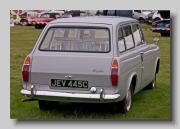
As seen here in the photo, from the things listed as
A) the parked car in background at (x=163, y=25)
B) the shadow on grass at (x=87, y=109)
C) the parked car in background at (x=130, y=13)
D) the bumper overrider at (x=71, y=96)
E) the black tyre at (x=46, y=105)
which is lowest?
the shadow on grass at (x=87, y=109)

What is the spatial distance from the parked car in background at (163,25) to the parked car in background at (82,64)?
3.03 ft

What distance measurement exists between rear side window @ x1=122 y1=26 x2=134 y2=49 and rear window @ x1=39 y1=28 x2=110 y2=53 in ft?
1.89

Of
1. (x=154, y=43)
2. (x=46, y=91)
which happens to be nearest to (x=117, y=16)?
(x=154, y=43)

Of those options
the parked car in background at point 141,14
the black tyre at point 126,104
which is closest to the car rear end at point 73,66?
the black tyre at point 126,104

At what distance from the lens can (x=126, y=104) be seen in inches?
319

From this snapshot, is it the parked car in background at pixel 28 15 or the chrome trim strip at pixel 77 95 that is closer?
the chrome trim strip at pixel 77 95

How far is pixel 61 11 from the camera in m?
8.61

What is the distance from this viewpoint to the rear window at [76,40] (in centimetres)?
774

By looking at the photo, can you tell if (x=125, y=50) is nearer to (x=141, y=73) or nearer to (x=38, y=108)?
(x=141, y=73)

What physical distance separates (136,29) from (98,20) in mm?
1339

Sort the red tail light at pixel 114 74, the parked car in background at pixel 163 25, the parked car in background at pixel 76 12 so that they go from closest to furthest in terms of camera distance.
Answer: the red tail light at pixel 114 74 < the parked car in background at pixel 76 12 < the parked car in background at pixel 163 25

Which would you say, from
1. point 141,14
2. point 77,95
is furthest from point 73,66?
point 141,14

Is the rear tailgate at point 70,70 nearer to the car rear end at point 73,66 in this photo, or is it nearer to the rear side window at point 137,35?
the car rear end at point 73,66

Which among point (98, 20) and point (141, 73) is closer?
point (98, 20)
